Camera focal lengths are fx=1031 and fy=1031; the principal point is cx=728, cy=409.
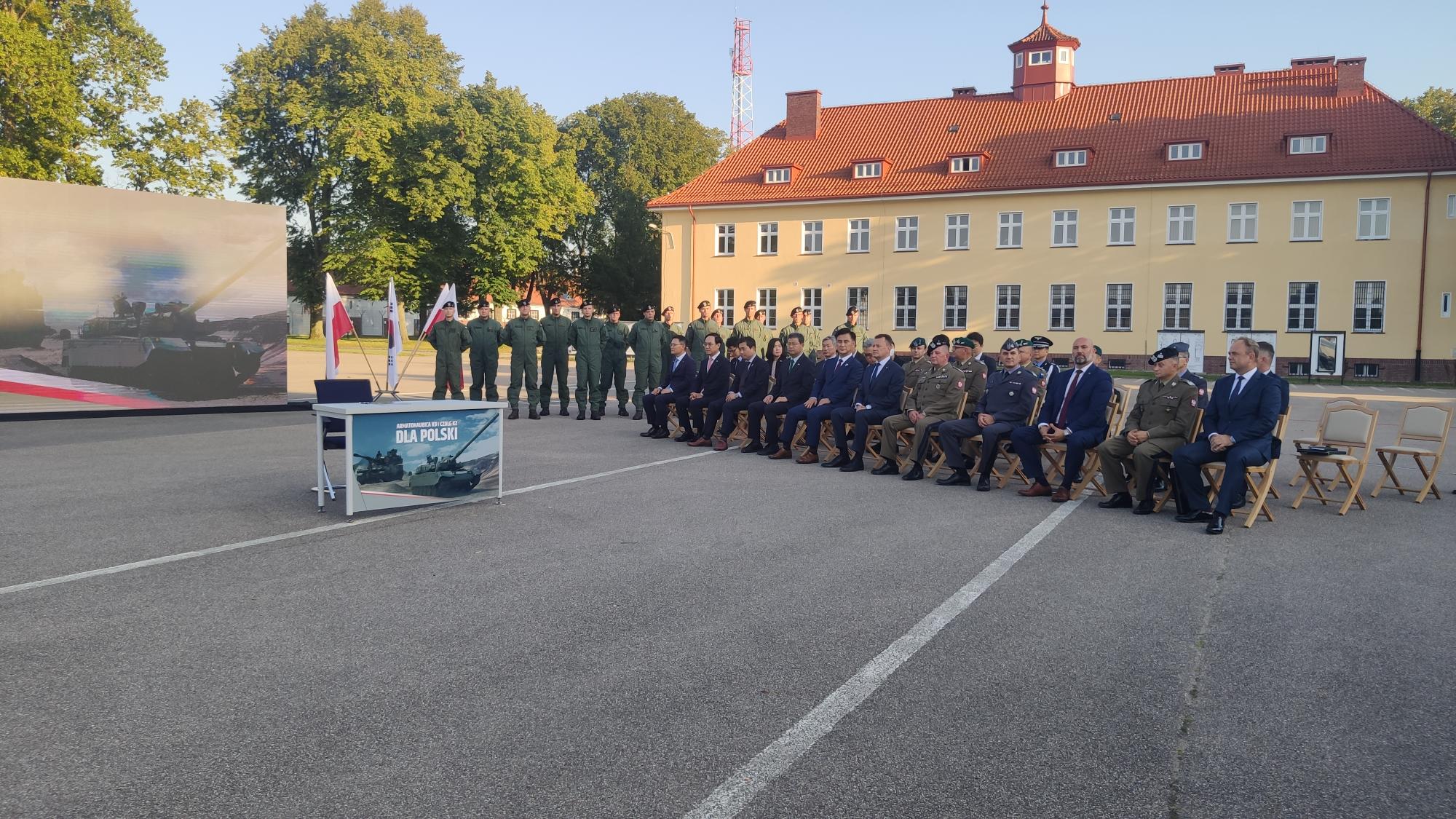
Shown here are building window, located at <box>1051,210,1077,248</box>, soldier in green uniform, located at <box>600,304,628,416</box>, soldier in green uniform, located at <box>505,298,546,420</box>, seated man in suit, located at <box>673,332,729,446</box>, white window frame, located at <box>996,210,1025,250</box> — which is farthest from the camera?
white window frame, located at <box>996,210,1025,250</box>

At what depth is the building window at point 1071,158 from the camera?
134 feet

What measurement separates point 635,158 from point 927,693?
6032 cm

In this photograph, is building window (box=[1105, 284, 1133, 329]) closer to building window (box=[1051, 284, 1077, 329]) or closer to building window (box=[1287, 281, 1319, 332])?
building window (box=[1051, 284, 1077, 329])

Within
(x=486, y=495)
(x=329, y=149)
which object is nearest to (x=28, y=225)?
(x=486, y=495)

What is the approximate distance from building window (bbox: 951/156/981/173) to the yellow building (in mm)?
90

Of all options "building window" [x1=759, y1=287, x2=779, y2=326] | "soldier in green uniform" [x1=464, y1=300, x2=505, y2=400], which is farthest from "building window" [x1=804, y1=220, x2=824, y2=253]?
"soldier in green uniform" [x1=464, y1=300, x2=505, y2=400]

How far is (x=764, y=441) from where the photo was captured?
1387 cm

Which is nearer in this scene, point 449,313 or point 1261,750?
point 1261,750

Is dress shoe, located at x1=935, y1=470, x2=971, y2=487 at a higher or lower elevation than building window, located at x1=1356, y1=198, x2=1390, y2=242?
lower

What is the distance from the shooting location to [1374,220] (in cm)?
3662

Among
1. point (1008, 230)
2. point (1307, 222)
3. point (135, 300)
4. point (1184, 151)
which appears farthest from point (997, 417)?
point (1184, 151)

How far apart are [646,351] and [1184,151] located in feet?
96.7

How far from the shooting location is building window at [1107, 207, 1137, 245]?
39812 mm

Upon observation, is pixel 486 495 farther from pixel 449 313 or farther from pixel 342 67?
pixel 342 67
